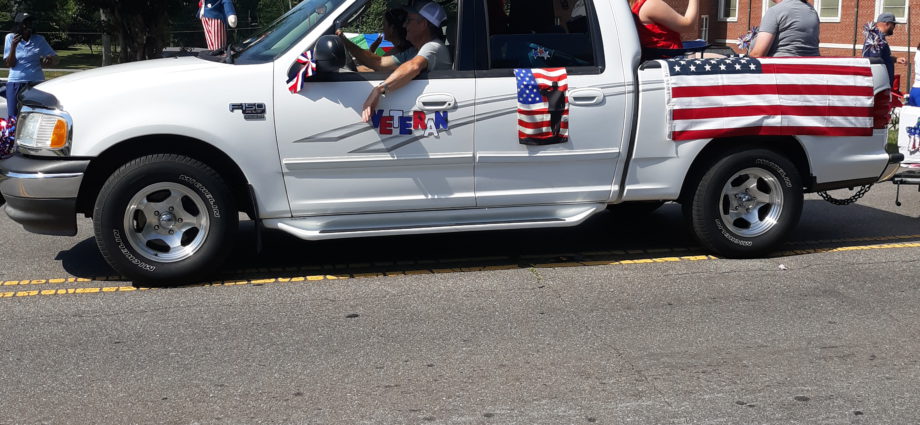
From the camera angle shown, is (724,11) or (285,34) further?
(724,11)

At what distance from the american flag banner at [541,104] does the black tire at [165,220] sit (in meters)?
1.82

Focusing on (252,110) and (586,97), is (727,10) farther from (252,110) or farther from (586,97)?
(252,110)

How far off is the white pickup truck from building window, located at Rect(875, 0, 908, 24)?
84.1 ft

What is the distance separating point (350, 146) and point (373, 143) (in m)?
0.14

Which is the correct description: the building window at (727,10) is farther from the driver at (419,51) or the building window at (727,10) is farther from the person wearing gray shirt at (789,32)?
the driver at (419,51)

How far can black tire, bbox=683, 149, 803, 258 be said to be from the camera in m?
6.88

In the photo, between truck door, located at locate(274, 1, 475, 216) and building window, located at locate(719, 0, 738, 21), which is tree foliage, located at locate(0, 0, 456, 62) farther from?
building window, located at locate(719, 0, 738, 21)

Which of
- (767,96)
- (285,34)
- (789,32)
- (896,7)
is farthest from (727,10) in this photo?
(285,34)

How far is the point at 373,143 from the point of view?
6.25 meters

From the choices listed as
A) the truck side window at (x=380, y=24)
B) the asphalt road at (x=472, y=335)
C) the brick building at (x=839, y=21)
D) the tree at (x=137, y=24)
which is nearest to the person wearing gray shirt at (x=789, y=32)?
the asphalt road at (x=472, y=335)

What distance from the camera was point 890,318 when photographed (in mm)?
5738

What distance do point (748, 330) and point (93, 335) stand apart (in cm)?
337

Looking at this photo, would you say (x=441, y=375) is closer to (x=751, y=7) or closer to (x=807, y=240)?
(x=807, y=240)

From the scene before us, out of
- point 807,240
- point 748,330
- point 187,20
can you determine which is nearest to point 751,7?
point 187,20
